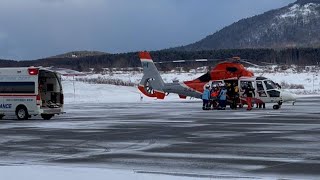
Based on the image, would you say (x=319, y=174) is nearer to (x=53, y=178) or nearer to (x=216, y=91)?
(x=53, y=178)

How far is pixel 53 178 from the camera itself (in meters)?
11.0

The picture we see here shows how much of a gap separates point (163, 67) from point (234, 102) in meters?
103

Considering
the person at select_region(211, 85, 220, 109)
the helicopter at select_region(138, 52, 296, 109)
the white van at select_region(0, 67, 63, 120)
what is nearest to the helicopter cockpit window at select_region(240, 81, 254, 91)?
the helicopter at select_region(138, 52, 296, 109)

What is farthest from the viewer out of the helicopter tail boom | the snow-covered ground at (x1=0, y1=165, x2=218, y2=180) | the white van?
the helicopter tail boom

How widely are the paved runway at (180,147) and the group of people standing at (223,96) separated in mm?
10685

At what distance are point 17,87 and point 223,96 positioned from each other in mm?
12012

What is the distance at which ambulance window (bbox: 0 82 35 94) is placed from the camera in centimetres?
2809

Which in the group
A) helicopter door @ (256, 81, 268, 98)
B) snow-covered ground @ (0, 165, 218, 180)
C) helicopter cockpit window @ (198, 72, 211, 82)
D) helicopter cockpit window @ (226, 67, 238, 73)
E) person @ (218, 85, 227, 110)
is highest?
helicopter cockpit window @ (226, 67, 238, 73)

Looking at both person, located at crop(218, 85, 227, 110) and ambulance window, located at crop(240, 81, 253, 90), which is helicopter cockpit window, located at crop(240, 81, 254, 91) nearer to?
ambulance window, located at crop(240, 81, 253, 90)

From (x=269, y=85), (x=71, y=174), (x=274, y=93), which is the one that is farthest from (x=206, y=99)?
(x=71, y=174)

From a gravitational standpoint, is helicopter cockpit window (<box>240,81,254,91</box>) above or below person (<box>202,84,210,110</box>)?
above

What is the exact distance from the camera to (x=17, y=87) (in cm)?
2830

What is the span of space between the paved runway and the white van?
4137 millimetres

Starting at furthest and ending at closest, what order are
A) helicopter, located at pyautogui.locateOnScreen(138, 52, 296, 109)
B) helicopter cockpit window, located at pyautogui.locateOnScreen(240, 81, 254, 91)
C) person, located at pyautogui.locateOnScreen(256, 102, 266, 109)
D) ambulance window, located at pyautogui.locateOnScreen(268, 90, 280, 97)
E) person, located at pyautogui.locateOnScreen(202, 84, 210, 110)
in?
person, located at pyautogui.locateOnScreen(256, 102, 266, 109)
helicopter cockpit window, located at pyautogui.locateOnScreen(240, 81, 254, 91)
person, located at pyautogui.locateOnScreen(202, 84, 210, 110)
helicopter, located at pyautogui.locateOnScreen(138, 52, 296, 109)
ambulance window, located at pyautogui.locateOnScreen(268, 90, 280, 97)
